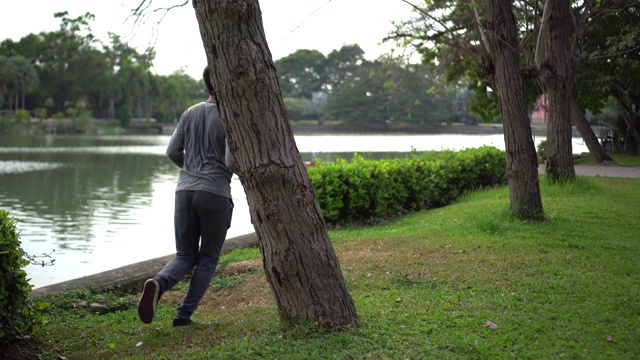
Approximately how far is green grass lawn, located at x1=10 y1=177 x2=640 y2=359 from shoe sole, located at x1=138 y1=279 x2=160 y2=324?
0.17m

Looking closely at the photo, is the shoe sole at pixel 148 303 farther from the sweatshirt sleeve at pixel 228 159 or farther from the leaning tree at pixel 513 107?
the leaning tree at pixel 513 107

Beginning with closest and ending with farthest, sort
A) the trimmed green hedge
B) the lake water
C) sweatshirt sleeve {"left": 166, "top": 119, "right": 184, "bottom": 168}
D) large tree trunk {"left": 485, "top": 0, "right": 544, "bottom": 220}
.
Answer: sweatshirt sleeve {"left": 166, "top": 119, "right": 184, "bottom": 168}
large tree trunk {"left": 485, "top": 0, "right": 544, "bottom": 220}
the trimmed green hedge
the lake water

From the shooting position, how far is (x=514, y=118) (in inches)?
339

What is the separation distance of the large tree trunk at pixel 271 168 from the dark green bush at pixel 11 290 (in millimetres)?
1529

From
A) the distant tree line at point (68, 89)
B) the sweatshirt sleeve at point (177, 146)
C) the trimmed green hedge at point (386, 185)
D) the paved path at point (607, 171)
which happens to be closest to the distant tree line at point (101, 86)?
the distant tree line at point (68, 89)

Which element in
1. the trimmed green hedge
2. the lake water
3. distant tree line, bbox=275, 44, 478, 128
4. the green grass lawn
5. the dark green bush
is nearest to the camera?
the green grass lawn

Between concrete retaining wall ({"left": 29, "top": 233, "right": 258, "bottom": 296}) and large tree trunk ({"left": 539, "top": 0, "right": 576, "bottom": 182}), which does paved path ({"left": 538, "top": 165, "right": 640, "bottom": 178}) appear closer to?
large tree trunk ({"left": 539, "top": 0, "right": 576, "bottom": 182})

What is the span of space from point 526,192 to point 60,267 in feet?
21.3

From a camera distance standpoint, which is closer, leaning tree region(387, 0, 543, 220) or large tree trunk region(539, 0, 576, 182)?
leaning tree region(387, 0, 543, 220)

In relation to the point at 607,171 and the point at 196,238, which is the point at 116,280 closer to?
the point at 196,238

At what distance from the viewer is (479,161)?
571 inches

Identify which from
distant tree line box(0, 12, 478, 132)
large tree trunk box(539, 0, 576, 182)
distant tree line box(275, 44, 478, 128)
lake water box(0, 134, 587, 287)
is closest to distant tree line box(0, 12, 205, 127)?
distant tree line box(0, 12, 478, 132)

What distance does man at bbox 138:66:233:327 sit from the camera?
15.1 feet

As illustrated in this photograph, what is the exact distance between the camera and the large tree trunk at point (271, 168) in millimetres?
4094
